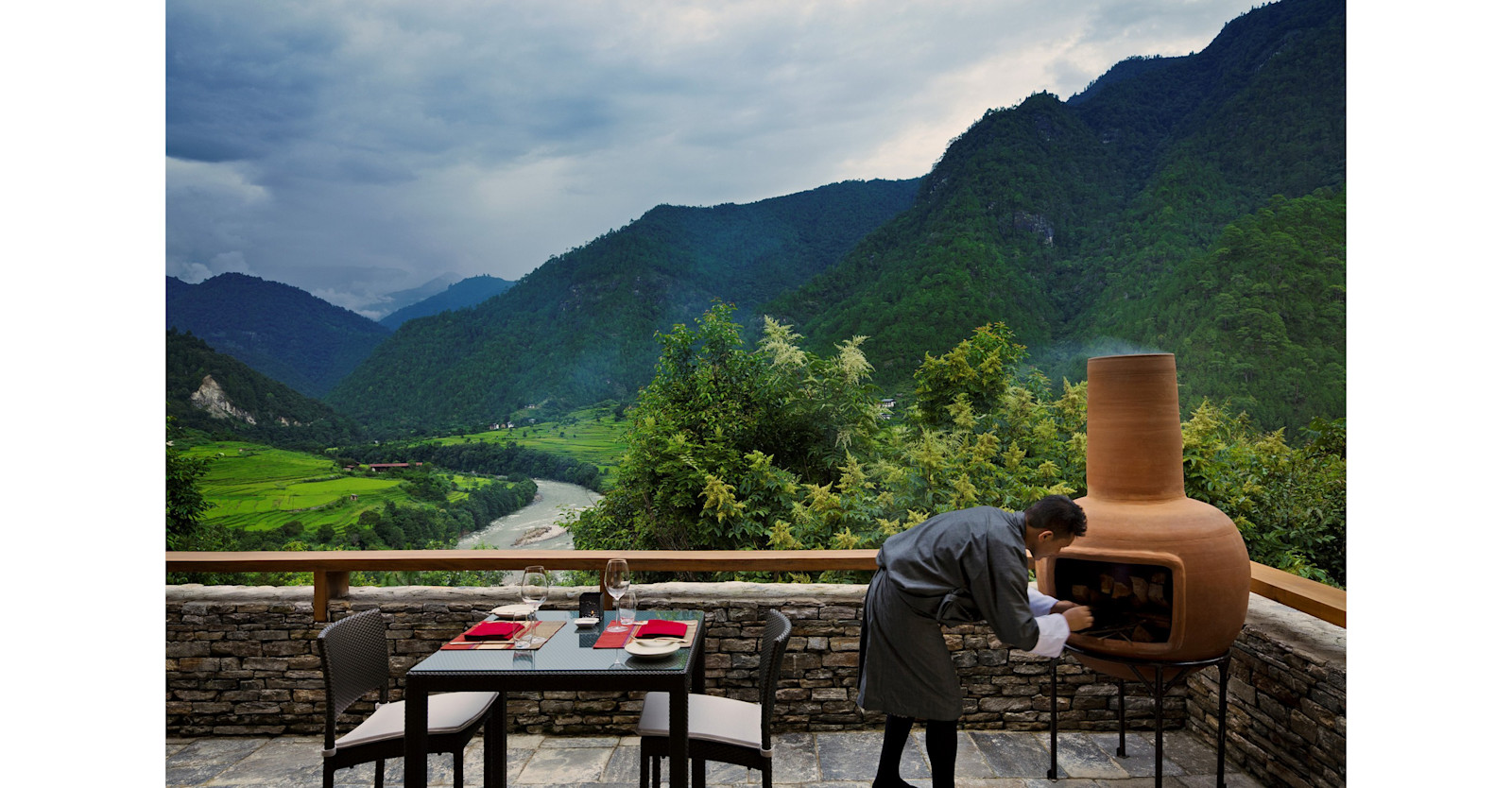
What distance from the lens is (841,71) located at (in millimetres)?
9117

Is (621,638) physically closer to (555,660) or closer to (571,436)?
(555,660)

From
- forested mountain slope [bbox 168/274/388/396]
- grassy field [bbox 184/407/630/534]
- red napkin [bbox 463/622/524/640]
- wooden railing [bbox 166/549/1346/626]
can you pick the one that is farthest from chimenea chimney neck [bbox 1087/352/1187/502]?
forested mountain slope [bbox 168/274/388/396]

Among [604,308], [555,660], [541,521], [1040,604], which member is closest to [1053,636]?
[1040,604]

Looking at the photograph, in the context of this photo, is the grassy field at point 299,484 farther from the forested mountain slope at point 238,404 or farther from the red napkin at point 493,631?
the red napkin at point 493,631

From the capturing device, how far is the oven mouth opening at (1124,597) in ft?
8.20

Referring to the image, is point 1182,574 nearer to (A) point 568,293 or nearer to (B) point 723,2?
(B) point 723,2

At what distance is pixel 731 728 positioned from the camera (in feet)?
7.38

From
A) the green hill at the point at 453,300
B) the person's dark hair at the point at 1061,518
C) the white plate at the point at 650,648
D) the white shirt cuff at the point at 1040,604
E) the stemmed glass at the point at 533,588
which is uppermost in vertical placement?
the green hill at the point at 453,300

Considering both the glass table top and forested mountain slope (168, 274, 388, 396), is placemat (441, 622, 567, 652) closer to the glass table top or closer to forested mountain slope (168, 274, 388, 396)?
the glass table top

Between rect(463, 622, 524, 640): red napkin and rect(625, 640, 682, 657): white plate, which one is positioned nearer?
rect(625, 640, 682, 657): white plate

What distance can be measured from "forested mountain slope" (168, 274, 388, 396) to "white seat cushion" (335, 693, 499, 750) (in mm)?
10097

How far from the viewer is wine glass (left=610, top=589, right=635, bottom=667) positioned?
217 centimetres

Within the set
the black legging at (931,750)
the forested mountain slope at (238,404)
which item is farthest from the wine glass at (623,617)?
the forested mountain slope at (238,404)

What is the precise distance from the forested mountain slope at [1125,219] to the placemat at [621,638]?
6.70 meters
